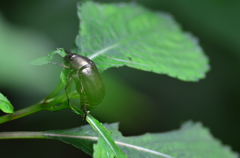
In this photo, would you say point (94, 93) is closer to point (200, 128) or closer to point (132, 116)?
point (200, 128)

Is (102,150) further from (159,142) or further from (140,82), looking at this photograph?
(140,82)

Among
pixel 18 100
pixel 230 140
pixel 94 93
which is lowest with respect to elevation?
pixel 230 140

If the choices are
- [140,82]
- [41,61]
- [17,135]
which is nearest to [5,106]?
[17,135]

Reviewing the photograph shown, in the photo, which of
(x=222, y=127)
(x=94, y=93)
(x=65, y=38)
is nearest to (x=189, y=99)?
(x=222, y=127)

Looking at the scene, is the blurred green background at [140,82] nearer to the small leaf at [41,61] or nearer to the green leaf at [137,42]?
the green leaf at [137,42]

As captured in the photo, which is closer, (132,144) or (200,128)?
(132,144)

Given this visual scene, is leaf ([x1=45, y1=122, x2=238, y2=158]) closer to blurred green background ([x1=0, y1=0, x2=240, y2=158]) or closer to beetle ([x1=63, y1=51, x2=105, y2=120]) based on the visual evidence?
beetle ([x1=63, y1=51, x2=105, y2=120])

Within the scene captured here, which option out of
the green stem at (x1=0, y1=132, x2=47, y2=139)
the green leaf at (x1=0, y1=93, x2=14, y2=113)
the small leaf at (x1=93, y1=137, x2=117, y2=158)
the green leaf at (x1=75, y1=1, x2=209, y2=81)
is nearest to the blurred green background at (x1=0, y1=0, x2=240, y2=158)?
the green leaf at (x1=75, y1=1, x2=209, y2=81)
